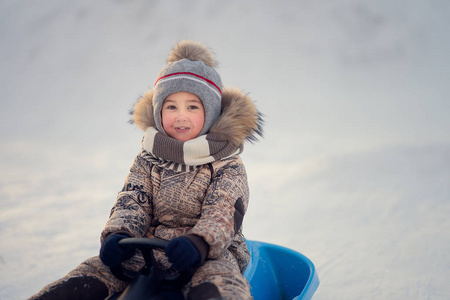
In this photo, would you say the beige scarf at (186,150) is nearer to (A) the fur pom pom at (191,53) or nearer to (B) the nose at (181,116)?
(B) the nose at (181,116)

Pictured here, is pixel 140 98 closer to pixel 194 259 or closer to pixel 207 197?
pixel 207 197

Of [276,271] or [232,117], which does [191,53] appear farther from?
[276,271]

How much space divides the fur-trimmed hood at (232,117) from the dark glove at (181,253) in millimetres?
427

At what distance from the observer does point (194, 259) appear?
2.68ft

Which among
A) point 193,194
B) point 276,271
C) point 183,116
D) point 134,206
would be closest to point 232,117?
point 183,116

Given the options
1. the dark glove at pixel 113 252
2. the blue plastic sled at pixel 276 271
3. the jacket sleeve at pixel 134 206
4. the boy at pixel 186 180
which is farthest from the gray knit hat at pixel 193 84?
the blue plastic sled at pixel 276 271

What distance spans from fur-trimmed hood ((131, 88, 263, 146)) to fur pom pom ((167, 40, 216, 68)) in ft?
0.39

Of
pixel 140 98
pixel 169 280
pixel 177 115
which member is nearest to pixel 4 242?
pixel 140 98

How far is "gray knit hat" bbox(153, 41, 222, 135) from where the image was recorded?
118cm

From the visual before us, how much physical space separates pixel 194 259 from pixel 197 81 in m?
0.58

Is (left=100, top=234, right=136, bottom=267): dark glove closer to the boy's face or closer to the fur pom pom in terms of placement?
the boy's face

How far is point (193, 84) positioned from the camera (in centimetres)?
118

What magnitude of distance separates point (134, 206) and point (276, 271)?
0.67 meters

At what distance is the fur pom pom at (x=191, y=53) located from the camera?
4.25 feet
